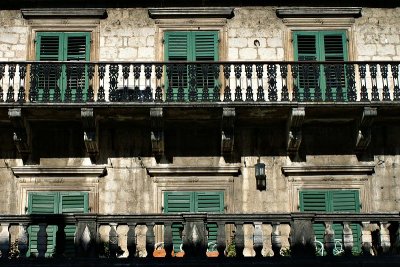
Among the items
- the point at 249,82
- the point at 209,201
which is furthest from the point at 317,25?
the point at 209,201

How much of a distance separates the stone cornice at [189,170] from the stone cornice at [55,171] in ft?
3.90

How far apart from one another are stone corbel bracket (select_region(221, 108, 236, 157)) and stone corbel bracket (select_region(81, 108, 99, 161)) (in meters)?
2.80

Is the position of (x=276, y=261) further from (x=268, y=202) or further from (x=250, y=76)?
(x=250, y=76)

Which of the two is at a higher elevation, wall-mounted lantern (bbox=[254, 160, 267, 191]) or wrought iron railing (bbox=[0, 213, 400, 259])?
wall-mounted lantern (bbox=[254, 160, 267, 191])

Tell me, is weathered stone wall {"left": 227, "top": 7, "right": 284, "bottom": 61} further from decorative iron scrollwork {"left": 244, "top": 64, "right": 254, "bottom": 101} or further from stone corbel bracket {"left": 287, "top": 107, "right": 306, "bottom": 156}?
stone corbel bracket {"left": 287, "top": 107, "right": 306, "bottom": 156}

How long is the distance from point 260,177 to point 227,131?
1.24m

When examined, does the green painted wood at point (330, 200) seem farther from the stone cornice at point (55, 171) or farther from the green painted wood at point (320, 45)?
the stone cornice at point (55, 171)

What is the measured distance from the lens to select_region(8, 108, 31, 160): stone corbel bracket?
729 inches

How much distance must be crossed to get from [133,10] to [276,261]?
8293mm

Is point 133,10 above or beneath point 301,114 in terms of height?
above

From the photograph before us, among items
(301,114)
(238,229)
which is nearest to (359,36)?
(301,114)

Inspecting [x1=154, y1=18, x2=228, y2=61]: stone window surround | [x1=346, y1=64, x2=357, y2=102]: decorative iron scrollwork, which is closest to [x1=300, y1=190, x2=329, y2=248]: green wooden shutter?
[x1=346, y1=64, x2=357, y2=102]: decorative iron scrollwork

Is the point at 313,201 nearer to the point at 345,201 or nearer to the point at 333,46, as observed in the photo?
the point at 345,201

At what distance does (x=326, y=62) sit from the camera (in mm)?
19312
